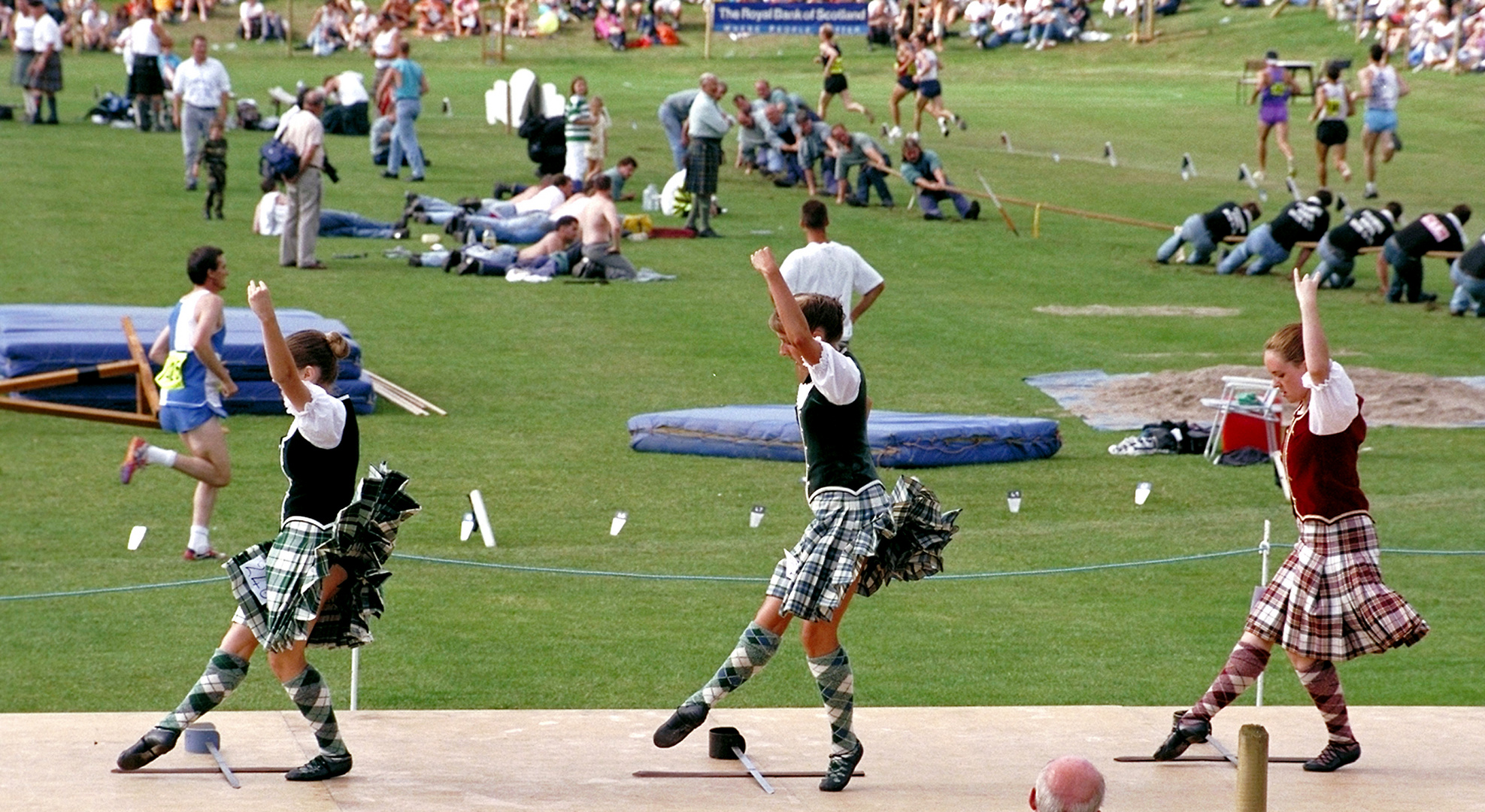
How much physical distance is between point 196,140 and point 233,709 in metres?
21.1

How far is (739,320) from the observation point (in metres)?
21.1

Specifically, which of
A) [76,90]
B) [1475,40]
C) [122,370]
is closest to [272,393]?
[122,370]

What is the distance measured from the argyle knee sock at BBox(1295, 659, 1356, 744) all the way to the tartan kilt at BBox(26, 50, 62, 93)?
3213cm

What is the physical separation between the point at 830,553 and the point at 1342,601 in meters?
1.82

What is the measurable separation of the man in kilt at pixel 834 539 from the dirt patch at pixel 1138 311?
49.3 ft

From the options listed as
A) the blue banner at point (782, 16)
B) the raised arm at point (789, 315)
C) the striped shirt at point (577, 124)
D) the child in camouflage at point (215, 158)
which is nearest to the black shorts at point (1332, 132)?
the striped shirt at point (577, 124)

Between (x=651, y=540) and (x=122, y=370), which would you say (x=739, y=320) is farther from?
(x=651, y=540)

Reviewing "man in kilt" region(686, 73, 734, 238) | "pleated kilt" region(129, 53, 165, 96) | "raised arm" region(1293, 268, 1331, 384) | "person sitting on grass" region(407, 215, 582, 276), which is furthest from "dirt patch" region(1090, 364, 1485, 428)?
"pleated kilt" region(129, 53, 165, 96)

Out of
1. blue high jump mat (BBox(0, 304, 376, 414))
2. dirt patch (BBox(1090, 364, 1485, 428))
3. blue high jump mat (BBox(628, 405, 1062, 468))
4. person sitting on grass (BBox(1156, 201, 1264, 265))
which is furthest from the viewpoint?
person sitting on grass (BBox(1156, 201, 1264, 265))

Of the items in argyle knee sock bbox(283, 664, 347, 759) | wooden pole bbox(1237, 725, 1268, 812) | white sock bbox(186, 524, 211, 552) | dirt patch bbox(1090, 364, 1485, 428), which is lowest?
dirt patch bbox(1090, 364, 1485, 428)

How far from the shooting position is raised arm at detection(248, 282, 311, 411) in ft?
21.0

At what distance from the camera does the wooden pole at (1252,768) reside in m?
4.95

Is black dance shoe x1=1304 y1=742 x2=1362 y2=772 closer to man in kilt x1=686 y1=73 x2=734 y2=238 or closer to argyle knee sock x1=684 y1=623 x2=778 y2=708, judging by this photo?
argyle knee sock x1=684 y1=623 x2=778 y2=708

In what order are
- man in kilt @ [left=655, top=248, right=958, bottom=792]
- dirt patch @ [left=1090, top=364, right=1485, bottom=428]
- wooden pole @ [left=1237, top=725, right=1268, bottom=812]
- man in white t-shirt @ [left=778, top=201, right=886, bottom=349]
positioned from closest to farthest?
wooden pole @ [left=1237, top=725, right=1268, bottom=812] < man in kilt @ [left=655, top=248, right=958, bottom=792] < man in white t-shirt @ [left=778, top=201, right=886, bottom=349] < dirt patch @ [left=1090, top=364, right=1485, bottom=428]
